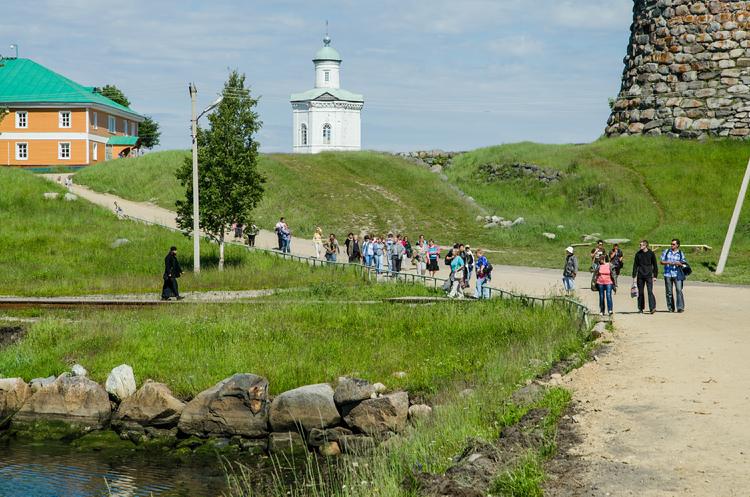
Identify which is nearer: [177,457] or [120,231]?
[177,457]

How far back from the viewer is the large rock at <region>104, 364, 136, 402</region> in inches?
822

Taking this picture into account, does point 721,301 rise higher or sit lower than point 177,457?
higher

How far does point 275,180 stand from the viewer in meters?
62.4

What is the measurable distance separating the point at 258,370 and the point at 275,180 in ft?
136

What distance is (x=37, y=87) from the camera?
3118 inches

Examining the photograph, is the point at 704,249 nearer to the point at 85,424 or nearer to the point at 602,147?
the point at 602,147

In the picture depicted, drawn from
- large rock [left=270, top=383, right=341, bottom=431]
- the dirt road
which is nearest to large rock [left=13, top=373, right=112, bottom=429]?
large rock [left=270, top=383, right=341, bottom=431]

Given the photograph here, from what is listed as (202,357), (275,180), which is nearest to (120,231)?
(275,180)

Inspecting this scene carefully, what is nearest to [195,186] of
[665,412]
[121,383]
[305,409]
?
[121,383]

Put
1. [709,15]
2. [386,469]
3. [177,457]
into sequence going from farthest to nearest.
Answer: [709,15] → [177,457] → [386,469]

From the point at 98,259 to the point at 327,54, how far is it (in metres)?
75.6

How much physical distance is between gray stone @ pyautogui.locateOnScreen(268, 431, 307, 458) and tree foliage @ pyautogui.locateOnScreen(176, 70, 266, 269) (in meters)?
20.6

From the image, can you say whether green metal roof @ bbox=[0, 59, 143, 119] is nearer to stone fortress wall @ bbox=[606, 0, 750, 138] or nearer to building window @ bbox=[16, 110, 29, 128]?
building window @ bbox=[16, 110, 29, 128]

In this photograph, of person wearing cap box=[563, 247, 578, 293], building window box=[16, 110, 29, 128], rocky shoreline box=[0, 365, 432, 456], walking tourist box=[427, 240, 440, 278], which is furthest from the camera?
building window box=[16, 110, 29, 128]
